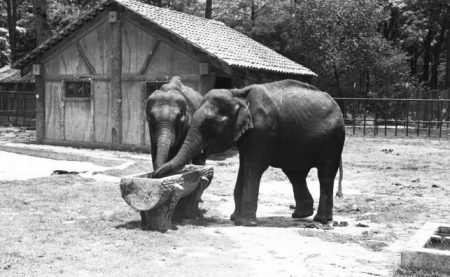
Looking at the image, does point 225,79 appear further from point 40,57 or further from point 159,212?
point 159,212

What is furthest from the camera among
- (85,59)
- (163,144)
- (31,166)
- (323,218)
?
(85,59)

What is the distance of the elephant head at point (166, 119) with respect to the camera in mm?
8336

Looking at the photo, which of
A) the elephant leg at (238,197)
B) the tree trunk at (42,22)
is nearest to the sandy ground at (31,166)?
the elephant leg at (238,197)

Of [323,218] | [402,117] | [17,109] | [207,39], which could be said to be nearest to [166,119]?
[323,218]

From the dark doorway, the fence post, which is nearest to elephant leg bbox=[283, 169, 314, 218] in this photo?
the dark doorway

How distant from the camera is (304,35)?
3156 centimetres

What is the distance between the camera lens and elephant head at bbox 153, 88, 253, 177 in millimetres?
8336

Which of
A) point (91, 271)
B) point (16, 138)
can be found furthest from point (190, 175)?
point (16, 138)

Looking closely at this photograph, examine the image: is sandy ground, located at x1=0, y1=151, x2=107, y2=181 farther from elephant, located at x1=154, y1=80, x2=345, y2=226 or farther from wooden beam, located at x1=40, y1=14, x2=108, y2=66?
elephant, located at x1=154, y1=80, x2=345, y2=226

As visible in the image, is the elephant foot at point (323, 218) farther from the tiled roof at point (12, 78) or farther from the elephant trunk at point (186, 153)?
the tiled roof at point (12, 78)

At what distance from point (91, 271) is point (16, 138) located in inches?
793

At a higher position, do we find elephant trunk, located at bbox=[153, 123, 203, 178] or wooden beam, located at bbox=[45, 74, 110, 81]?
wooden beam, located at bbox=[45, 74, 110, 81]

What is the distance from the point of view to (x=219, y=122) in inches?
332

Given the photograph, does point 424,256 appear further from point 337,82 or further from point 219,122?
point 337,82
